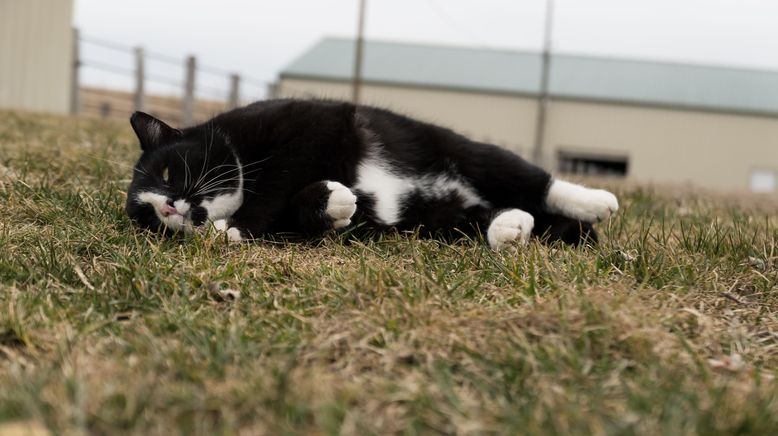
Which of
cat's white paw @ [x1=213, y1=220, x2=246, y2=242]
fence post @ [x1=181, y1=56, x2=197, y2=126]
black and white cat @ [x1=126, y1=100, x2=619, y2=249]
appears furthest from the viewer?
fence post @ [x1=181, y1=56, x2=197, y2=126]

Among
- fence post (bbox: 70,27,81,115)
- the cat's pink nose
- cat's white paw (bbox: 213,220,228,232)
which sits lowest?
cat's white paw (bbox: 213,220,228,232)

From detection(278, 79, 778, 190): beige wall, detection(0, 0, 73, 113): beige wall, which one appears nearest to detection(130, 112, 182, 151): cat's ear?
detection(0, 0, 73, 113): beige wall

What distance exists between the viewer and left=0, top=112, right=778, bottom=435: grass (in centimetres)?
152

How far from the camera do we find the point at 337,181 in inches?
121

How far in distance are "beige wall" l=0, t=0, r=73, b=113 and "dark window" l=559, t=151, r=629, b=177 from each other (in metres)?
16.0

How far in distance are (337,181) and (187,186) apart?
576mm

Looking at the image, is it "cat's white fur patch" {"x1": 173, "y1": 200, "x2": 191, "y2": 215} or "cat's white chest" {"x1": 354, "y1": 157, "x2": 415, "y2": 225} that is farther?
"cat's white chest" {"x1": 354, "y1": 157, "x2": 415, "y2": 225}

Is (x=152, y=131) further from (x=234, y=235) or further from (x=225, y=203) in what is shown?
(x=234, y=235)

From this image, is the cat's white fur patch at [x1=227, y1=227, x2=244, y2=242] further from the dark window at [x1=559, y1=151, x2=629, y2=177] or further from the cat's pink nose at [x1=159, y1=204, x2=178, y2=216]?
the dark window at [x1=559, y1=151, x2=629, y2=177]

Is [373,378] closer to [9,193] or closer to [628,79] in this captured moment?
[9,193]

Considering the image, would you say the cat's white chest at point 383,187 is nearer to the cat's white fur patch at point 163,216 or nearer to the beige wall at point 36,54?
the cat's white fur patch at point 163,216

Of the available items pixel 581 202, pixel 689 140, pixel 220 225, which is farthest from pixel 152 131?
pixel 689 140

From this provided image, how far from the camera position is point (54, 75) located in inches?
489

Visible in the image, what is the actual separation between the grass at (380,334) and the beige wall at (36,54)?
9393 mm
